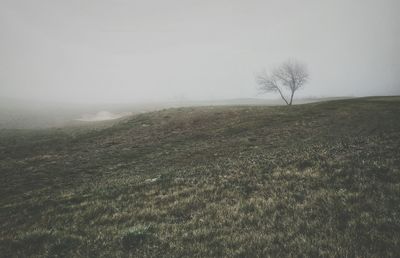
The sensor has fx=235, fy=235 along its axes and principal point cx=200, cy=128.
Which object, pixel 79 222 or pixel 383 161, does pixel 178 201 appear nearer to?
pixel 79 222

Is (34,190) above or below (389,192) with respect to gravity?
below

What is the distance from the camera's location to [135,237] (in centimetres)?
711

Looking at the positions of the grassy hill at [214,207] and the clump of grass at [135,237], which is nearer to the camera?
the grassy hill at [214,207]

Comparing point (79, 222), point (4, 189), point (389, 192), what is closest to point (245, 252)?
point (389, 192)

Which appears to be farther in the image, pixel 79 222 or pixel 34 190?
pixel 34 190

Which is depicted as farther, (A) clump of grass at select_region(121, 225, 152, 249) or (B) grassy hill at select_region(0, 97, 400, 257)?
(A) clump of grass at select_region(121, 225, 152, 249)

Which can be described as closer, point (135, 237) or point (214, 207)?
point (135, 237)

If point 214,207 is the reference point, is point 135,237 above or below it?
below

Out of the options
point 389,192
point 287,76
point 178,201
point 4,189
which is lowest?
point 4,189

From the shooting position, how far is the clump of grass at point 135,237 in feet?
22.5

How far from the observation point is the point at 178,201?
9.77 meters

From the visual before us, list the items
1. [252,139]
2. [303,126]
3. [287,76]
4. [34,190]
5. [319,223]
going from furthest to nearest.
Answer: [287,76]
[303,126]
[252,139]
[34,190]
[319,223]

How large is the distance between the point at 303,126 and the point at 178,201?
71.8 ft

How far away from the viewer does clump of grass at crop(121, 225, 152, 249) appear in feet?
22.5
